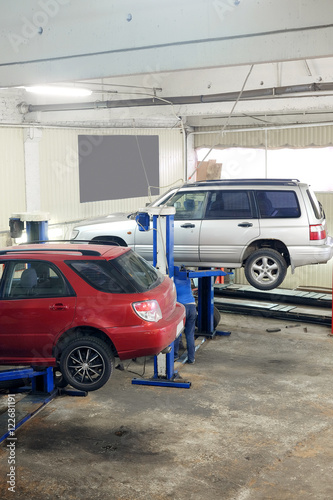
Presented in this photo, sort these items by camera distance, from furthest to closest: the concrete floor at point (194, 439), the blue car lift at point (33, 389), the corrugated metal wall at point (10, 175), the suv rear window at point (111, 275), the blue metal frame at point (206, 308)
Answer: the corrugated metal wall at point (10, 175)
the blue metal frame at point (206, 308)
the blue car lift at point (33, 389)
the concrete floor at point (194, 439)
the suv rear window at point (111, 275)

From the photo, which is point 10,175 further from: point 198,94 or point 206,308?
point 206,308

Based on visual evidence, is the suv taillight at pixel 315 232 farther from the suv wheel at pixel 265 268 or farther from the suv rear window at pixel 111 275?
the suv rear window at pixel 111 275

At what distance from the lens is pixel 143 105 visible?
11.3 metres

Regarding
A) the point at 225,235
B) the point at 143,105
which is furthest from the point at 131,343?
the point at 143,105

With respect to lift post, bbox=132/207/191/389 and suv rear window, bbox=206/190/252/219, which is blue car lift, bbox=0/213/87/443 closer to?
lift post, bbox=132/207/191/389

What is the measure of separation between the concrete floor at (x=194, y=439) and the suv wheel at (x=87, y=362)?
4.46 feet

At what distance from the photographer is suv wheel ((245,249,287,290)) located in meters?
10.2

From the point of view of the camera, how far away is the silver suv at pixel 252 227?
396 inches

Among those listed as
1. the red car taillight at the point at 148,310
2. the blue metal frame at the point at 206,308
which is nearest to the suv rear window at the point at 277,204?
the blue metal frame at the point at 206,308

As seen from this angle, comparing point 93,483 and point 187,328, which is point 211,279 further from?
point 93,483

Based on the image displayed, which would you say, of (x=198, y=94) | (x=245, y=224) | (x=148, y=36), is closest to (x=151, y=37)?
(x=148, y=36)

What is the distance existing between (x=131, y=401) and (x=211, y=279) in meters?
4.07

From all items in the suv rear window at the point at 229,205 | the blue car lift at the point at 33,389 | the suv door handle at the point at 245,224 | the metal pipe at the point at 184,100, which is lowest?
the blue car lift at the point at 33,389

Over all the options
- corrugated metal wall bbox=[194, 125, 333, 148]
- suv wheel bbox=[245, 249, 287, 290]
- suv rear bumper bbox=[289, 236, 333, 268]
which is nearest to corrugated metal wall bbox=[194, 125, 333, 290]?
corrugated metal wall bbox=[194, 125, 333, 148]
